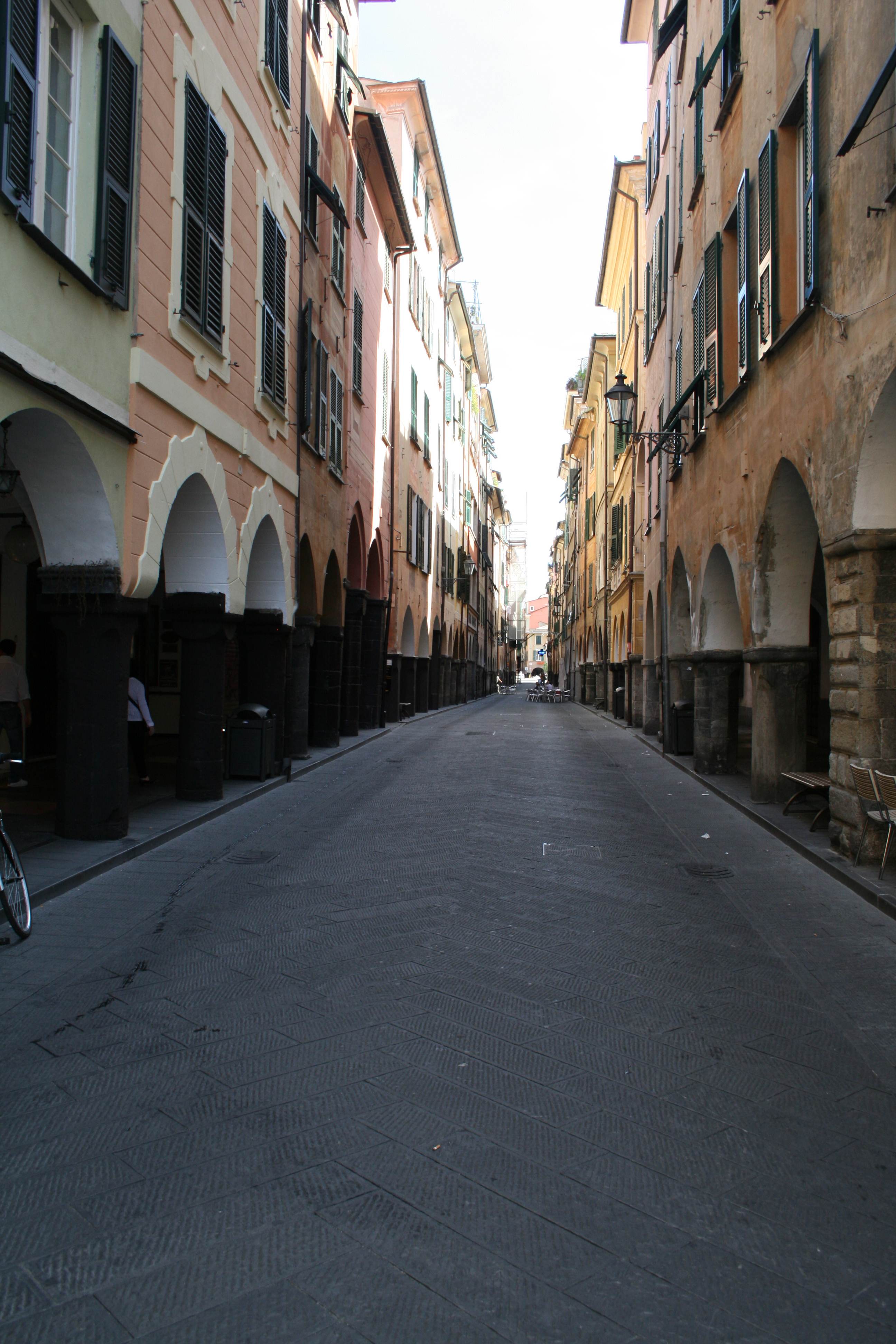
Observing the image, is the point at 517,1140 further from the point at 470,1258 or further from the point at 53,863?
the point at 53,863

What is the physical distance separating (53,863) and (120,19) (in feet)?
24.0

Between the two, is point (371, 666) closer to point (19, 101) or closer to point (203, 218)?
point (203, 218)

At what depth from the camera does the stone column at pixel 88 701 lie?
30.7 feet

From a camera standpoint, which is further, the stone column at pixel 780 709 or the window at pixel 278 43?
the window at pixel 278 43

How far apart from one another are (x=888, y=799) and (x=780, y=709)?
419 centimetres

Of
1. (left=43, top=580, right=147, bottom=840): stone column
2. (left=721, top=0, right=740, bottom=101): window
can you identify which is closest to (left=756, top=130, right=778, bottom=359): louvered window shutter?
(left=721, top=0, right=740, bottom=101): window

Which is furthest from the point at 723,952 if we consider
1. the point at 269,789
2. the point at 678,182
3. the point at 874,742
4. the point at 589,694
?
the point at 589,694

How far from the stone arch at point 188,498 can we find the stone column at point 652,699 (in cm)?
1383

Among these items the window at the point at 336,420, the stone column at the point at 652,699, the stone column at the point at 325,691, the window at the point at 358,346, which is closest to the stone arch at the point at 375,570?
the window at the point at 358,346

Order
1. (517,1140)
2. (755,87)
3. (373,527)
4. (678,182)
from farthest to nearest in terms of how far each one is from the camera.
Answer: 1. (373,527)
2. (678,182)
3. (755,87)
4. (517,1140)

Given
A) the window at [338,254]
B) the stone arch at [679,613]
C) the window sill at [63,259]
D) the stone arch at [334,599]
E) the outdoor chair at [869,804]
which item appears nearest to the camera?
the window sill at [63,259]

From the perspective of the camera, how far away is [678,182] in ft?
65.1

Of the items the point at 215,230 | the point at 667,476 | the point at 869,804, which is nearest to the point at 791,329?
the point at 869,804

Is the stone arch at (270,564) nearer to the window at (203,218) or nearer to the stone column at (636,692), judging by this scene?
the window at (203,218)
